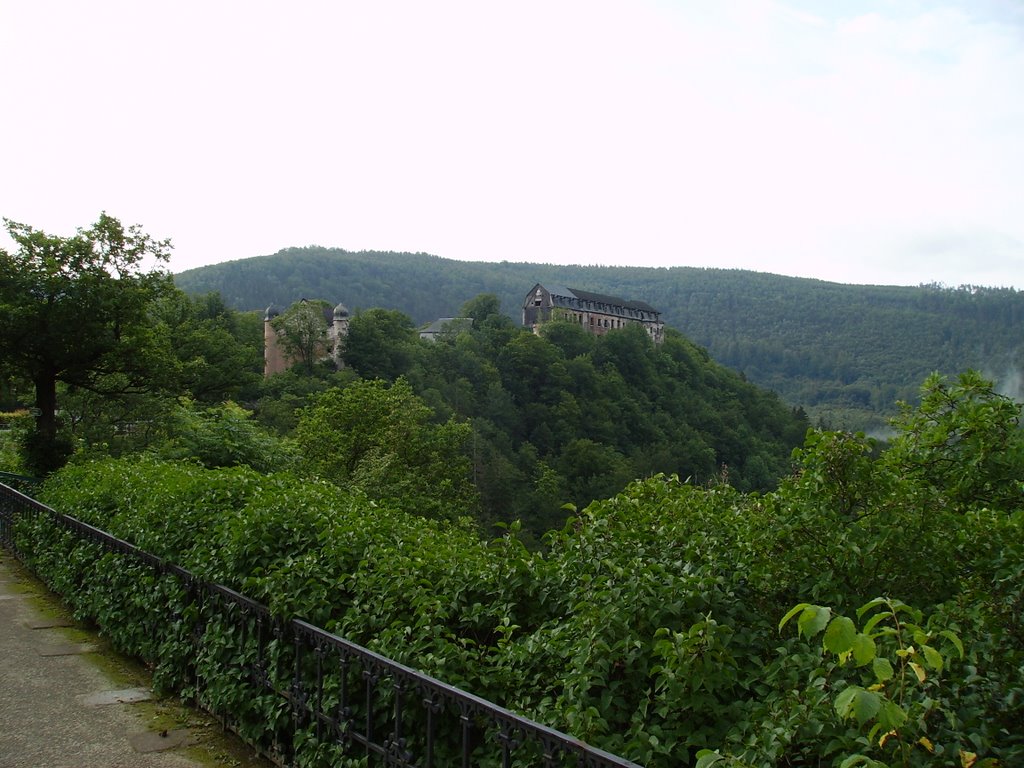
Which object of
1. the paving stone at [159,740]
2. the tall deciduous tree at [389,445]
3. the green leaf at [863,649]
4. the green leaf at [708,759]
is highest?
the green leaf at [863,649]

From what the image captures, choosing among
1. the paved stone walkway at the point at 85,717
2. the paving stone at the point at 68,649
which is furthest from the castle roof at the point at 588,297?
the paved stone walkway at the point at 85,717

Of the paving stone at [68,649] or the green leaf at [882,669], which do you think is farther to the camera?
the paving stone at [68,649]

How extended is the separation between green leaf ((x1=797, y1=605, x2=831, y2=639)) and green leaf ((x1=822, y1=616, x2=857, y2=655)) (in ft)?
0.18

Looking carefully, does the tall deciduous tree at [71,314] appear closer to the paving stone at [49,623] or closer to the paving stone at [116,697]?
the paving stone at [49,623]

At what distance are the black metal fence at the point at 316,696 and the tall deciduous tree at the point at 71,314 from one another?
10276mm

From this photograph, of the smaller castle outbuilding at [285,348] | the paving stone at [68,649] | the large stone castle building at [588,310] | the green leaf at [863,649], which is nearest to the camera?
the green leaf at [863,649]

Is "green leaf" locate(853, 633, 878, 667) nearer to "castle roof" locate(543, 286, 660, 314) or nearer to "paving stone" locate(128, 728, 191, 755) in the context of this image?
"paving stone" locate(128, 728, 191, 755)

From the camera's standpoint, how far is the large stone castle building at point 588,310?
129875 mm

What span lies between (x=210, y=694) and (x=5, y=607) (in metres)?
4.37

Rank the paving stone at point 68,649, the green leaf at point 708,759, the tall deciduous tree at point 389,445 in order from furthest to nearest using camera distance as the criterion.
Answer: the tall deciduous tree at point 389,445
the paving stone at point 68,649
the green leaf at point 708,759

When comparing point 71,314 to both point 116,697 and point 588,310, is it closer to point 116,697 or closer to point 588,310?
point 116,697

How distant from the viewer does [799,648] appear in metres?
3.47

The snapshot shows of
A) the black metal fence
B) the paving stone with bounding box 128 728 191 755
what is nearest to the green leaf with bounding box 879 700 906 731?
the black metal fence

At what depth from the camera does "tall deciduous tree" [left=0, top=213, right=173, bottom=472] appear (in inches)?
593
